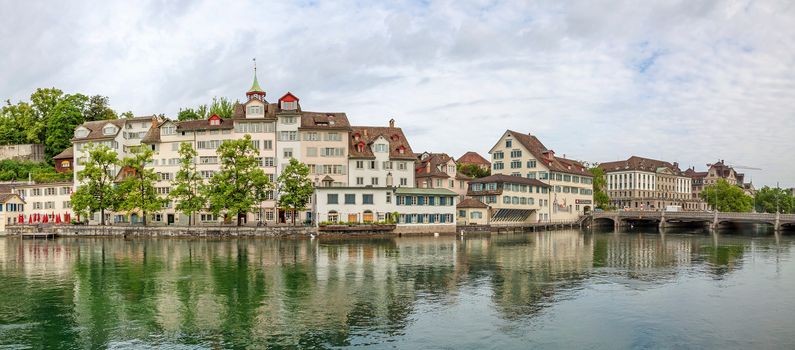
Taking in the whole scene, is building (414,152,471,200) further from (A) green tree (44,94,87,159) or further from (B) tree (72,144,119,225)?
(A) green tree (44,94,87,159)

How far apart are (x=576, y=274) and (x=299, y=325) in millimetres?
25387

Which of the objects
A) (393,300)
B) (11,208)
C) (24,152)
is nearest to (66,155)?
(11,208)

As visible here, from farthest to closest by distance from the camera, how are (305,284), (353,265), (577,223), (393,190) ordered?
(577,223) → (393,190) → (353,265) → (305,284)

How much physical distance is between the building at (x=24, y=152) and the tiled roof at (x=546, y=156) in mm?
90136

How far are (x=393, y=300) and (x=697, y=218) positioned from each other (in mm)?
88869

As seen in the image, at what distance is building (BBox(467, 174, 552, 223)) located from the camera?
101500 mm

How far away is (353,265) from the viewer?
49.7 m

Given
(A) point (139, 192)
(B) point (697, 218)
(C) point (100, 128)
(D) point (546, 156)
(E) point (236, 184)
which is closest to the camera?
(E) point (236, 184)

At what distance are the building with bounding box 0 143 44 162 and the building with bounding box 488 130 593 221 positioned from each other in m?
87.3

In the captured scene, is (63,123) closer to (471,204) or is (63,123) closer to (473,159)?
(471,204)

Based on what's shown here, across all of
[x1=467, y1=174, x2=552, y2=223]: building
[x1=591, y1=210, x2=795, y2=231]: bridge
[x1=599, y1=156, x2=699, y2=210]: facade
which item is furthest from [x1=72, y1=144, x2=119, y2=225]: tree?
[x1=599, y1=156, x2=699, y2=210]: facade

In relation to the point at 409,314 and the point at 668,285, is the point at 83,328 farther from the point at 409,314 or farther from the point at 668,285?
the point at 668,285

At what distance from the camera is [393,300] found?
3384 centimetres

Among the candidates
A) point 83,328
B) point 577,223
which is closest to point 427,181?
point 577,223
